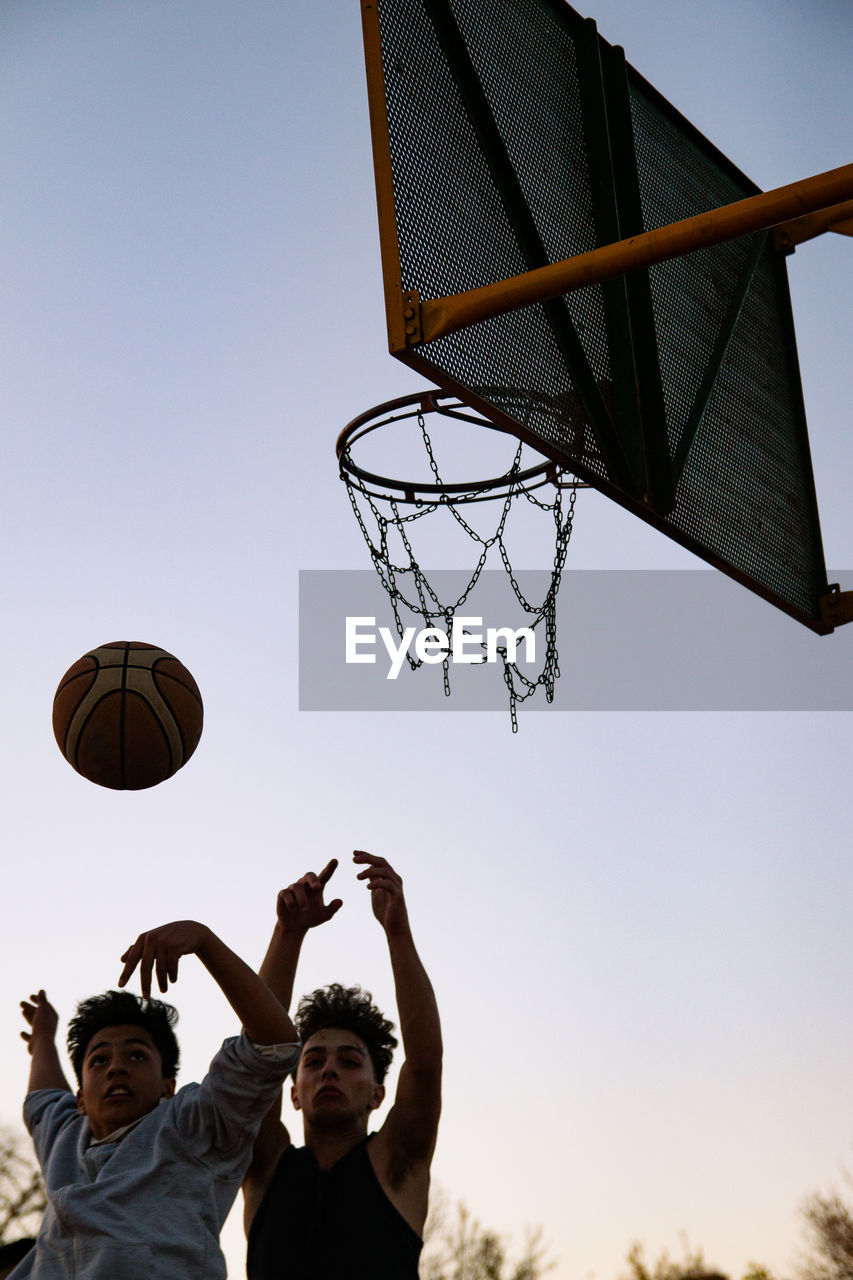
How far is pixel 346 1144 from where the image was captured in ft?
14.0

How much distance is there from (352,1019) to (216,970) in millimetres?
1165

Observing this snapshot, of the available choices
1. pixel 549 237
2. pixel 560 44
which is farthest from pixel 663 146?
pixel 549 237

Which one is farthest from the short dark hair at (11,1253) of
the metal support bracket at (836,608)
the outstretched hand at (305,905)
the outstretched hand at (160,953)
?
the metal support bracket at (836,608)

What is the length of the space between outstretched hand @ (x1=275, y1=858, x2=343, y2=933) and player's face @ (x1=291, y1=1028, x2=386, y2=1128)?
1.38 ft

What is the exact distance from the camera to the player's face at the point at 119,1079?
382 centimetres

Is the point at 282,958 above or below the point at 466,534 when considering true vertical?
below

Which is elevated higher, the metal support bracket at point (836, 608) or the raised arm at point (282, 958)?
the metal support bracket at point (836, 608)

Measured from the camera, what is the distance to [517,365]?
14.6 feet

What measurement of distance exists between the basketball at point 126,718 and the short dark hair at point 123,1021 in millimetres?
1136

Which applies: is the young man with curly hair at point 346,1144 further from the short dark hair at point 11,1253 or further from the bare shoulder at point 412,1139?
the short dark hair at point 11,1253

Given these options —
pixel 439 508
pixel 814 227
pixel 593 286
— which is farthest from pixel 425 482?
pixel 593 286

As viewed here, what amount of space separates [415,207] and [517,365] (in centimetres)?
58

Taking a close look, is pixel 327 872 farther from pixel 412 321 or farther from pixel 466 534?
pixel 466 534

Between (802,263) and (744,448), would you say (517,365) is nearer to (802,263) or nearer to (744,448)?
(744,448)
